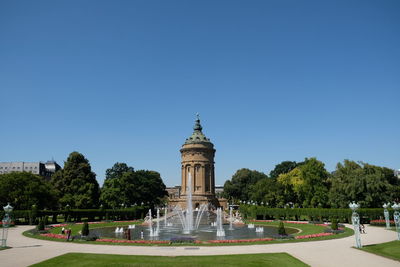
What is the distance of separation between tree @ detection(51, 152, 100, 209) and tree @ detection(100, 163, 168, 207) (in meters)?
3.40

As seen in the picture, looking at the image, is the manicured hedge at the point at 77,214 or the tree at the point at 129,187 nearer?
the manicured hedge at the point at 77,214

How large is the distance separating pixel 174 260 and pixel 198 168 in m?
59.2

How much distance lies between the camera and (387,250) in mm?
18203

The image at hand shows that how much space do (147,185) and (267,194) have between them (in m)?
29.4

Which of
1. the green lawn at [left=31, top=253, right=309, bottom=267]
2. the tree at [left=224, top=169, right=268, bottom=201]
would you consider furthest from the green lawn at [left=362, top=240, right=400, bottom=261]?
the tree at [left=224, top=169, right=268, bottom=201]

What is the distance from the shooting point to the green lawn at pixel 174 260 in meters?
14.3

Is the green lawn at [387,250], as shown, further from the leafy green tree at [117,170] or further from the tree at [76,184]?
the leafy green tree at [117,170]

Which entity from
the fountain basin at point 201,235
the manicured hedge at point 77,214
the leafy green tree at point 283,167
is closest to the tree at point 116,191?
the manicured hedge at point 77,214

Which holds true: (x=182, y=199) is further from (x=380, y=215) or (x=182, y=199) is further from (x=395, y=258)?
(x=395, y=258)

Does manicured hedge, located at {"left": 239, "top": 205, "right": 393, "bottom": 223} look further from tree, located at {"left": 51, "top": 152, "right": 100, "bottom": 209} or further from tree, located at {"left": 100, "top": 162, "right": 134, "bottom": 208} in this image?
tree, located at {"left": 51, "top": 152, "right": 100, "bottom": 209}

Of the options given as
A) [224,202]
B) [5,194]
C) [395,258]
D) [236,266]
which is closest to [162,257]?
[236,266]

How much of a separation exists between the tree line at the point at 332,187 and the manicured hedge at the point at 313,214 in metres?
2.78

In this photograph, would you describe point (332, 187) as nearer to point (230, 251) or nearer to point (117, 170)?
point (230, 251)

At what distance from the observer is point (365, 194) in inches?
1703
